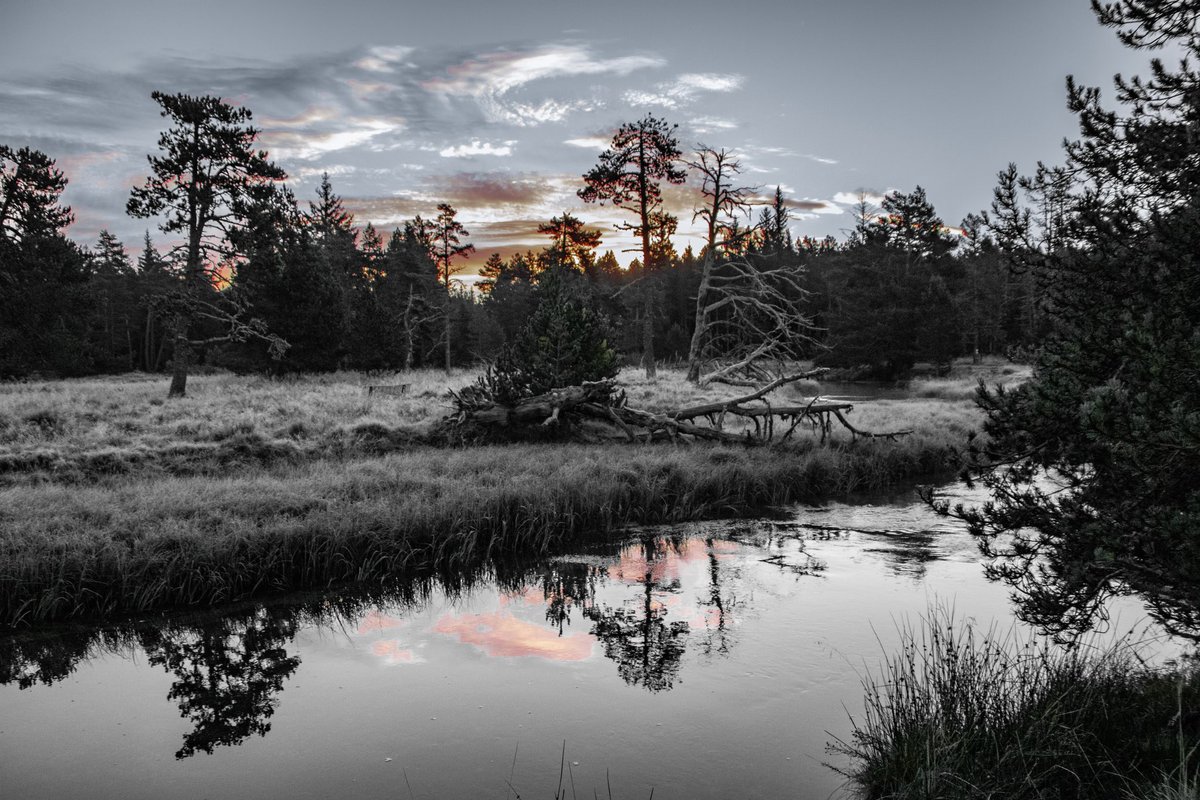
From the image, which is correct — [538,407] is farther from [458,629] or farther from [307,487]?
[458,629]

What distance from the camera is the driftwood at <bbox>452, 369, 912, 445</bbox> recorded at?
1814 cm

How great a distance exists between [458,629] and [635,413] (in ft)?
35.3

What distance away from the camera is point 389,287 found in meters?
57.3

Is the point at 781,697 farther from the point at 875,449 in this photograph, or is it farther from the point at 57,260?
the point at 57,260

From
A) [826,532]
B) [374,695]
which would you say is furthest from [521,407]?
[374,695]

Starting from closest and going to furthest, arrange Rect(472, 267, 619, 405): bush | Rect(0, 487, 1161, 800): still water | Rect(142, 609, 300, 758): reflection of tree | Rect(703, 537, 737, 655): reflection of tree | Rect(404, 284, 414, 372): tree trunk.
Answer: Rect(0, 487, 1161, 800): still water → Rect(142, 609, 300, 758): reflection of tree → Rect(703, 537, 737, 655): reflection of tree → Rect(472, 267, 619, 405): bush → Rect(404, 284, 414, 372): tree trunk

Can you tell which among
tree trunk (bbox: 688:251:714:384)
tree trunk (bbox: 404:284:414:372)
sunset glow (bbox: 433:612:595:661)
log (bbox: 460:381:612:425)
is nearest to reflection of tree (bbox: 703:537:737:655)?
sunset glow (bbox: 433:612:595:661)

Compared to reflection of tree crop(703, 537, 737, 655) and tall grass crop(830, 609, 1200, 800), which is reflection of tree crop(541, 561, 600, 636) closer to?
reflection of tree crop(703, 537, 737, 655)

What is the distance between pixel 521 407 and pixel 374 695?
38.6 ft

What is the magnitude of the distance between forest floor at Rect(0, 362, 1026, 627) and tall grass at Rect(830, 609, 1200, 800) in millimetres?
2268

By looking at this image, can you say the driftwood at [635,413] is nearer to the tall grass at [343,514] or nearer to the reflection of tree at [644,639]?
the tall grass at [343,514]

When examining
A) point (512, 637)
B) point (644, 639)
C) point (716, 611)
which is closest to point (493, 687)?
point (512, 637)

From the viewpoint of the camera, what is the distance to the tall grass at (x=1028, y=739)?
14.6ft

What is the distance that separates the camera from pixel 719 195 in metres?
31.8
